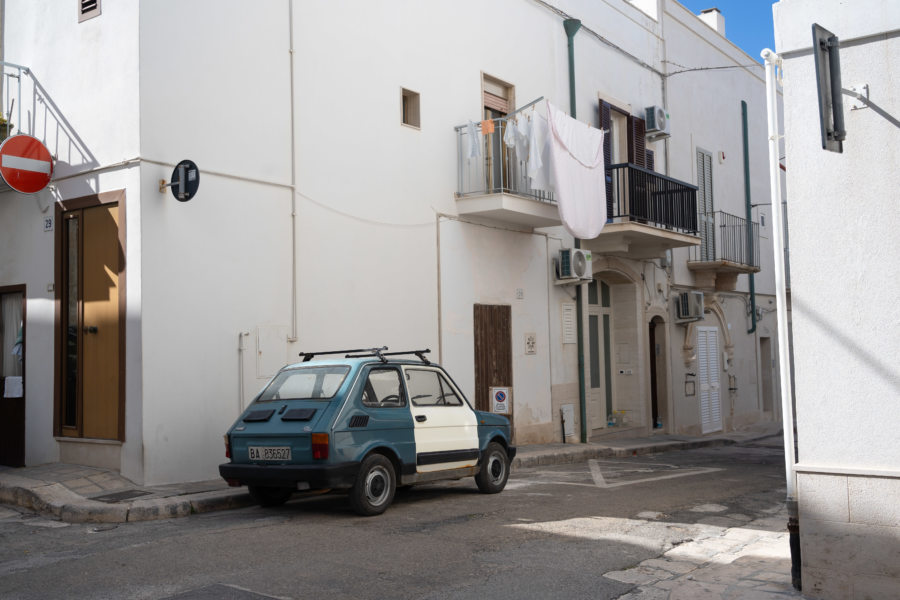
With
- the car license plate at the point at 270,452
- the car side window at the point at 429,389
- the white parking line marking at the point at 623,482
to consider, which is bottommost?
the white parking line marking at the point at 623,482

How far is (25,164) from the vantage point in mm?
10867

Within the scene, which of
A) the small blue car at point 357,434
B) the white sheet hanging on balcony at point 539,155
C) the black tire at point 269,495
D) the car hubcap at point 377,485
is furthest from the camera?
the white sheet hanging on balcony at point 539,155

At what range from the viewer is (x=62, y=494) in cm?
916

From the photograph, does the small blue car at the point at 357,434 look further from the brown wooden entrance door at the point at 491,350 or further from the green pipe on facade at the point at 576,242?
the green pipe on facade at the point at 576,242

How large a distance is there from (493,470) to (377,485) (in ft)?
6.92

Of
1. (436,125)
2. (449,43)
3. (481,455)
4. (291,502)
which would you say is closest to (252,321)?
(291,502)

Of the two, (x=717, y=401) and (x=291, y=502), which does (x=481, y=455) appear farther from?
(x=717, y=401)

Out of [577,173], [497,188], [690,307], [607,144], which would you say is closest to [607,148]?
[607,144]

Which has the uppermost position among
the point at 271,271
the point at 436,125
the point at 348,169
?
the point at 436,125

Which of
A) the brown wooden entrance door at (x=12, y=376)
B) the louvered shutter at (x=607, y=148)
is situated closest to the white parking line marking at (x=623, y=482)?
the louvered shutter at (x=607, y=148)

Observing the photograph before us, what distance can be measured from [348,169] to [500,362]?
188 inches

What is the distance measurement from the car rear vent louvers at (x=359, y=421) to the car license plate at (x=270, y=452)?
657mm

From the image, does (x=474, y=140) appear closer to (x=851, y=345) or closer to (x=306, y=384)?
(x=306, y=384)

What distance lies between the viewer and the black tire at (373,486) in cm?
821
